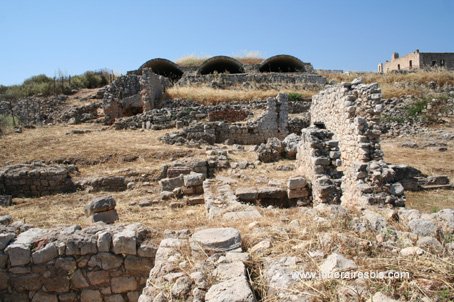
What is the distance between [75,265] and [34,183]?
309 inches

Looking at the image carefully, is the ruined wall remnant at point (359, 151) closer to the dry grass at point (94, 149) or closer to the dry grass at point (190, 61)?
the dry grass at point (94, 149)

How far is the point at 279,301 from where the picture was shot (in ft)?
9.09

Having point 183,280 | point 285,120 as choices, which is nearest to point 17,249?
point 183,280

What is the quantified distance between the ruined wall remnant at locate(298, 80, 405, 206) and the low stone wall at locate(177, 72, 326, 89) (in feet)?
55.6

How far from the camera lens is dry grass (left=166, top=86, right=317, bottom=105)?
24469 millimetres

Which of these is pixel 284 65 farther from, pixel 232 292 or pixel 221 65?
pixel 232 292

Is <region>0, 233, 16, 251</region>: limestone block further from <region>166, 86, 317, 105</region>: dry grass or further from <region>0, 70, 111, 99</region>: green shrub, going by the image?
<region>0, 70, 111, 99</region>: green shrub

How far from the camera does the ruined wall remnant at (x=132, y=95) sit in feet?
73.9

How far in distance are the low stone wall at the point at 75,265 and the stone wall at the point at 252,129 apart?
12.5 meters

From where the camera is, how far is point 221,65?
35812 mm

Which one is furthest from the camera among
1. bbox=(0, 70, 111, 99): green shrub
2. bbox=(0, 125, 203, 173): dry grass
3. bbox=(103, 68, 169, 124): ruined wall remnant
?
bbox=(0, 70, 111, 99): green shrub

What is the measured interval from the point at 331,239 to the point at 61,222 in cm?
647

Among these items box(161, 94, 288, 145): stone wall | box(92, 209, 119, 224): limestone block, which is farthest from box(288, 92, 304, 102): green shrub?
box(92, 209, 119, 224): limestone block

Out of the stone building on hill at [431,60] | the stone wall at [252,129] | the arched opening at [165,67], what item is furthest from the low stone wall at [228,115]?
the stone building on hill at [431,60]
